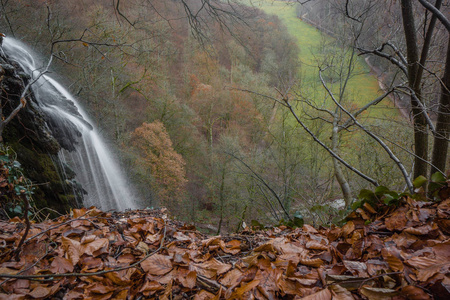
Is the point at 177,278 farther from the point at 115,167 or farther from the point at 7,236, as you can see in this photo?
the point at 115,167

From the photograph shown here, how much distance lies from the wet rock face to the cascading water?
1614mm

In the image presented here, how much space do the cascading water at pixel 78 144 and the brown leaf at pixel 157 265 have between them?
6.43 metres

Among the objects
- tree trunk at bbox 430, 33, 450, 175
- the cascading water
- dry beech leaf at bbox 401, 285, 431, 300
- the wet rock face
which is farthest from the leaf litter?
the cascading water

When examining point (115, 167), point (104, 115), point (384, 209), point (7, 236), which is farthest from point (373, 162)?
point (104, 115)

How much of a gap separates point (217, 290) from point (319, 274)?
452 millimetres

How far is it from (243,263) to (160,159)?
13032 mm

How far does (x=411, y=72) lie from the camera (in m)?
2.17

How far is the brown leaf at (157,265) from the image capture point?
115cm

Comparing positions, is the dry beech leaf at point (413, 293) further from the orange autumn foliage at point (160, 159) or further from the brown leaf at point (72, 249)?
the orange autumn foliage at point (160, 159)

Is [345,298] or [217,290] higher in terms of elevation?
[345,298]

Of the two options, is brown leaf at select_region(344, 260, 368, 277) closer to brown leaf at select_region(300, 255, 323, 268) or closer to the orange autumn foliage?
brown leaf at select_region(300, 255, 323, 268)

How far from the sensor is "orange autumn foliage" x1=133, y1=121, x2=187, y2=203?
1348cm

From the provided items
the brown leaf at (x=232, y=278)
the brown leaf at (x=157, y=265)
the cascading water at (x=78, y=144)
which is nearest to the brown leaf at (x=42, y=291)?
the brown leaf at (x=157, y=265)

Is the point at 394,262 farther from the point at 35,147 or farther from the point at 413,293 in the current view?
the point at 35,147
